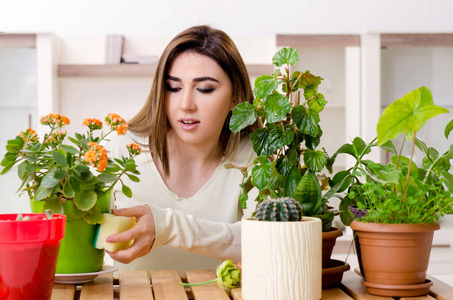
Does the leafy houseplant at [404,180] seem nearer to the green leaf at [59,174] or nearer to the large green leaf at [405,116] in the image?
the large green leaf at [405,116]

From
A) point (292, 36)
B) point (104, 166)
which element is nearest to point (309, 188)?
point (104, 166)

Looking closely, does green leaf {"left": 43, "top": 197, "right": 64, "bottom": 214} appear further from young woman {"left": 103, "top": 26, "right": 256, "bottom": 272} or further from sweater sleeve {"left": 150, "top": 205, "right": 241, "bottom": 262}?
young woman {"left": 103, "top": 26, "right": 256, "bottom": 272}

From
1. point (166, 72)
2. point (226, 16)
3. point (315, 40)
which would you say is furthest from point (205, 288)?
point (226, 16)

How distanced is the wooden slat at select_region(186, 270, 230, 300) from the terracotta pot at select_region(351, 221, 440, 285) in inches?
11.2

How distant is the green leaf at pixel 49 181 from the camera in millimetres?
1161

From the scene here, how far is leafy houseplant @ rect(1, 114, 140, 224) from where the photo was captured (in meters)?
1.17

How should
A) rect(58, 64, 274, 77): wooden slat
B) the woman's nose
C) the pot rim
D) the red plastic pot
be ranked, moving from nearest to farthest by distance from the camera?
the red plastic pot → the pot rim → the woman's nose → rect(58, 64, 274, 77): wooden slat

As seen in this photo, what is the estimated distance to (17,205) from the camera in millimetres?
4145

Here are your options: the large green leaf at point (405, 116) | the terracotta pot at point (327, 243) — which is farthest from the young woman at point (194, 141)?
the large green leaf at point (405, 116)

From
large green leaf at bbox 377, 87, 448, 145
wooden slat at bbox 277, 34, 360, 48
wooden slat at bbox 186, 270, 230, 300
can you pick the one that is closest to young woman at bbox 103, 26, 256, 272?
wooden slat at bbox 186, 270, 230, 300

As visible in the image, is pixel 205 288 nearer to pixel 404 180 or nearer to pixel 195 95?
pixel 404 180

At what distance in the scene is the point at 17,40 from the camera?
397cm

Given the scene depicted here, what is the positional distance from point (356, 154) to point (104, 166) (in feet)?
1.70

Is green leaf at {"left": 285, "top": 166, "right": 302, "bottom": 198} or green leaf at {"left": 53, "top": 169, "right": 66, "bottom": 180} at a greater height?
green leaf at {"left": 53, "top": 169, "right": 66, "bottom": 180}
